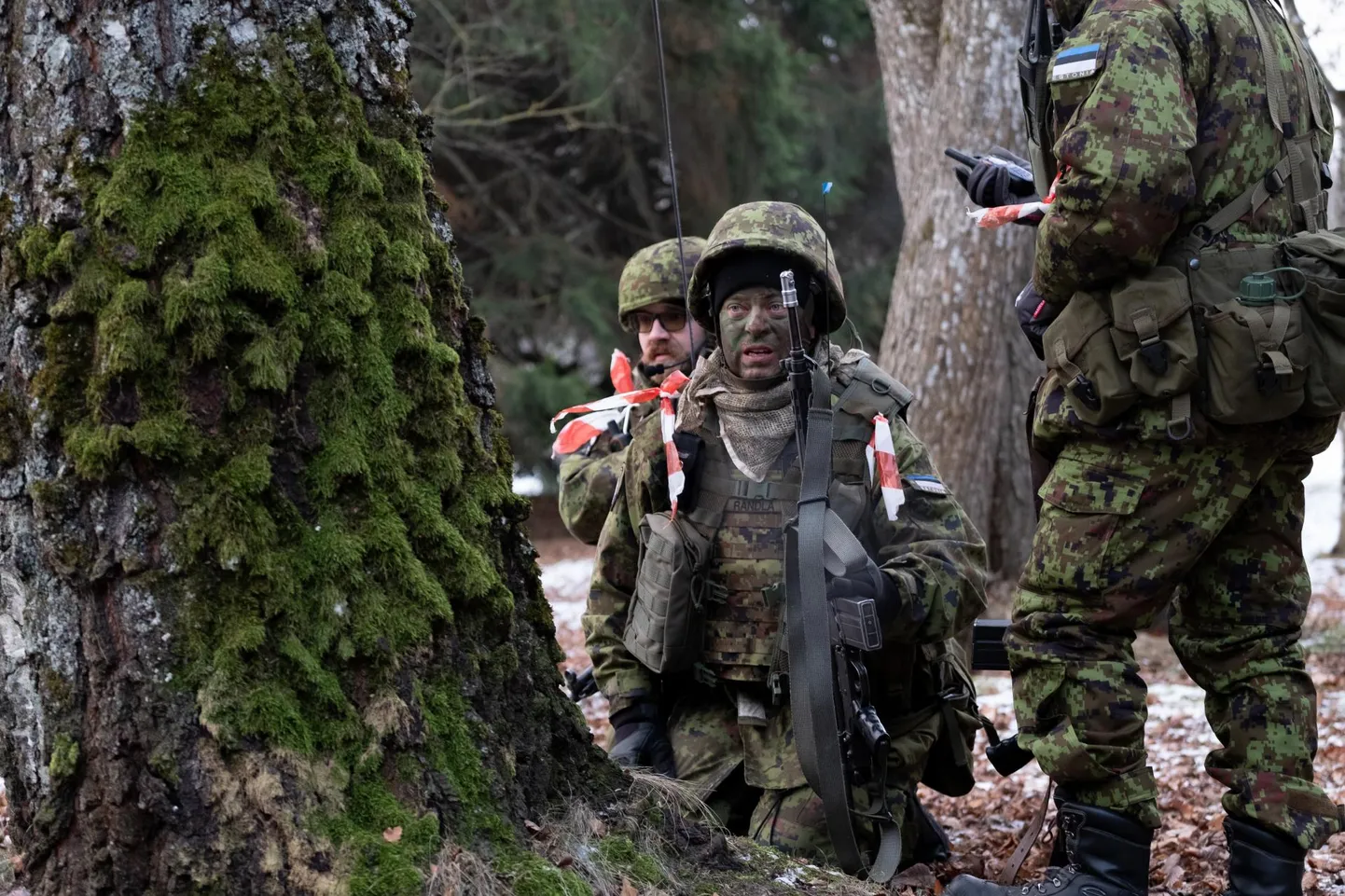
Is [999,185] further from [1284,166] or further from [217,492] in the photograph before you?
[217,492]

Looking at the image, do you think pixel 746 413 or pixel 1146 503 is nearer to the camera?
pixel 1146 503

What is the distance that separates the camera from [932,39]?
27.5 ft

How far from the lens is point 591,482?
17.7 ft

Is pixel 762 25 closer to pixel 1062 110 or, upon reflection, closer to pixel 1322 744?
pixel 1322 744

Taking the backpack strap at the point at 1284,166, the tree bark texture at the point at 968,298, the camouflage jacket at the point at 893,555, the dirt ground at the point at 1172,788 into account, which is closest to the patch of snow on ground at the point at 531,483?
the dirt ground at the point at 1172,788

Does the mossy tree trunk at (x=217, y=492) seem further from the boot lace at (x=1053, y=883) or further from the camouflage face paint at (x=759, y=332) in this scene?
the camouflage face paint at (x=759, y=332)

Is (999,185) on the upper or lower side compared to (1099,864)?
upper

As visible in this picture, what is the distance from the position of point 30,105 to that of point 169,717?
3.85ft

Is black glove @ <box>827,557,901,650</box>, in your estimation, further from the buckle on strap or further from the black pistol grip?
the buckle on strap

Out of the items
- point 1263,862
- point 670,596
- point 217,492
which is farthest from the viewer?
point 670,596

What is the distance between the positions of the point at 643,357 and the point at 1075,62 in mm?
2671

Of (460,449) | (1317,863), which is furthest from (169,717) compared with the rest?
(1317,863)

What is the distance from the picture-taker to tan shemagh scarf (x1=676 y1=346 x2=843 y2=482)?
4277mm

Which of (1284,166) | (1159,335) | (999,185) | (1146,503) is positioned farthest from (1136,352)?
(999,185)
